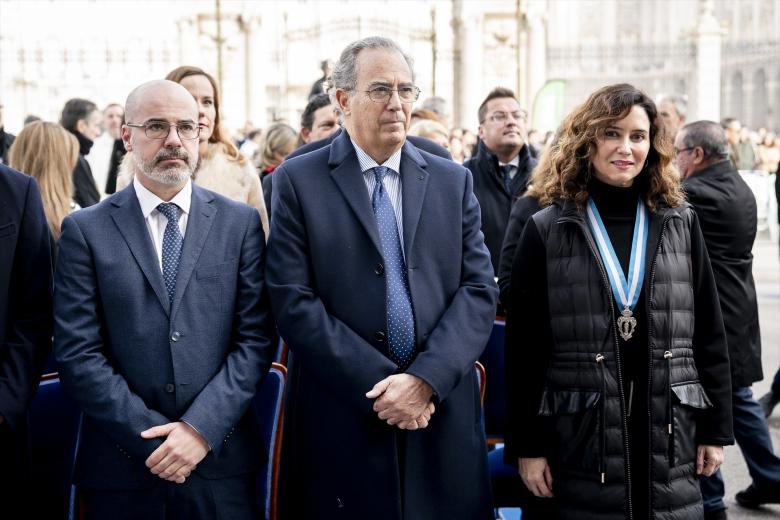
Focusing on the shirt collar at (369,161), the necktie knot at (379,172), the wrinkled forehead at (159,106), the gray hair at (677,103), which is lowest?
the necktie knot at (379,172)

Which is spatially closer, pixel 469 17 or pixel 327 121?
pixel 327 121

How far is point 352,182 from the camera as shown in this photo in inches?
132

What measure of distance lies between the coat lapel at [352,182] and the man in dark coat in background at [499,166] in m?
2.90

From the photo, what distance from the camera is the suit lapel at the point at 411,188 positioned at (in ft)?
10.9

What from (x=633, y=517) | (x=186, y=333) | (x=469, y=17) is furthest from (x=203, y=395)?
(x=469, y=17)

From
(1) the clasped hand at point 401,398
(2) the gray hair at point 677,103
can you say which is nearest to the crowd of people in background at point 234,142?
(2) the gray hair at point 677,103

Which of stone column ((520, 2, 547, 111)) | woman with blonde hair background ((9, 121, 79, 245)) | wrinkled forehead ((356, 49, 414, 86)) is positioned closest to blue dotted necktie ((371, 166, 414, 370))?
wrinkled forehead ((356, 49, 414, 86))

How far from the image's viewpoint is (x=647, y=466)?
10.7 ft

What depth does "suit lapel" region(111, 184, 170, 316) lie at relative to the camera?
316 cm

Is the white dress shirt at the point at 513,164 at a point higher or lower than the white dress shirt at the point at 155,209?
higher

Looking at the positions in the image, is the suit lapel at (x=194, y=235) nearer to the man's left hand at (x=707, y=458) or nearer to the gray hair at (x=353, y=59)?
the gray hair at (x=353, y=59)

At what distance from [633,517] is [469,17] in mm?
19592

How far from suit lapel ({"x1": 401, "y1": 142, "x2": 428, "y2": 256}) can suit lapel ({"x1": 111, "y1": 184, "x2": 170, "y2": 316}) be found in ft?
2.76

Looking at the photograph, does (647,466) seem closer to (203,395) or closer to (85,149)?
(203,395)
